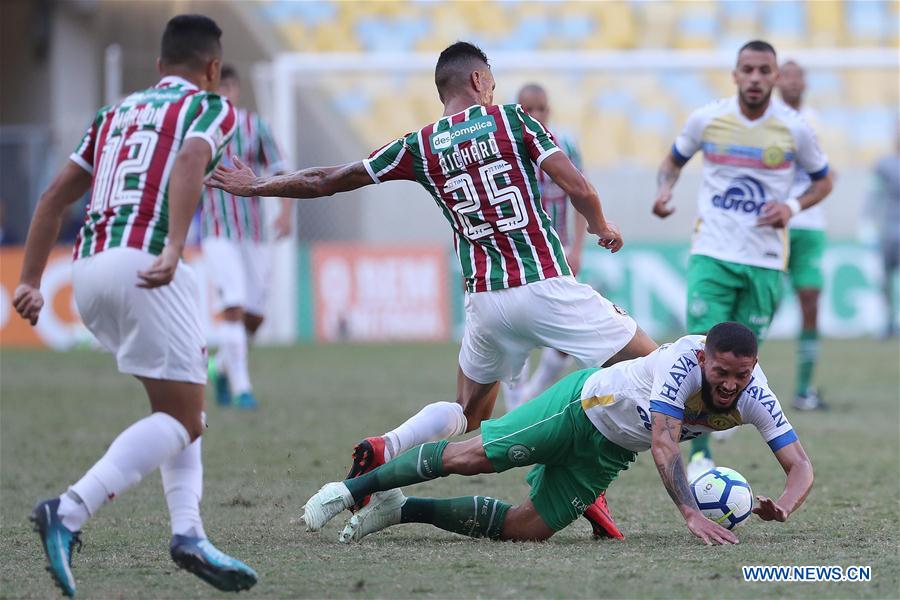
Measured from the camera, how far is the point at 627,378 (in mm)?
5176

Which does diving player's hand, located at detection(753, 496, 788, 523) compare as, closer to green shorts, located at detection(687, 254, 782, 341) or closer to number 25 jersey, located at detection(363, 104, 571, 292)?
number 25 jersey, located at detection(363, 104, 571, 292)

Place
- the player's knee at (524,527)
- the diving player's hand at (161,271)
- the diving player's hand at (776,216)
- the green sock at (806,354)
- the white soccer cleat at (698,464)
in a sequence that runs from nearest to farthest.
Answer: the diving player's hand at (161,271) → the player's knee at (524,527) → the white soccer cleat at (698,464) → the diving player's hand at (776,216) → the green sock at (806,354)

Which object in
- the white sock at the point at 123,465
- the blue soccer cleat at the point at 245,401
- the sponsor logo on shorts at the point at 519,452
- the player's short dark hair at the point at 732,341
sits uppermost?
the player's short dark hair at the point at 732,341

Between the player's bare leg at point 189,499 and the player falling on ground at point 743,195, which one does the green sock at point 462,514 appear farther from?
the player falling on ground at point 743,195

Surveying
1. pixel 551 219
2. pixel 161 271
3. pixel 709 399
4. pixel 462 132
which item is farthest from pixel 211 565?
pixel 551 219

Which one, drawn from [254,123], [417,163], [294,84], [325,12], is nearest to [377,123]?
[294,84]

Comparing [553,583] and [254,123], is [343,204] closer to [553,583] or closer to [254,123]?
A: [254,123]

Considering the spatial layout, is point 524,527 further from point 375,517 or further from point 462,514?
point 375,517

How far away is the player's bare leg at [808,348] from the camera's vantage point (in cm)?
1015

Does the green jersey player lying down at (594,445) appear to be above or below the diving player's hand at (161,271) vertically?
below

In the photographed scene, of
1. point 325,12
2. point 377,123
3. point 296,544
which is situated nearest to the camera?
point 296,544

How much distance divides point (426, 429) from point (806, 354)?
5367 mm

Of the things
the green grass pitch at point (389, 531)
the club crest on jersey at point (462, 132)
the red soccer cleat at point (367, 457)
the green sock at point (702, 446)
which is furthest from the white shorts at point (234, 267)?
the club crest on jersey at point (462, 132)

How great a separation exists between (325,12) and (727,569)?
841 inches
